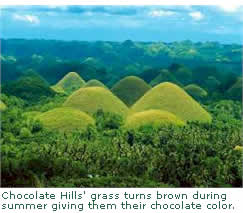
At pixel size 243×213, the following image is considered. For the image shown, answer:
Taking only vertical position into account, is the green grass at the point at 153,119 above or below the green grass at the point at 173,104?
below

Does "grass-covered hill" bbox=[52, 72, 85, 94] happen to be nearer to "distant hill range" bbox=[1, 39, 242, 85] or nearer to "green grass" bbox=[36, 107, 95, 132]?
"distant hill range" bbox=[1, 39, 242, 85]

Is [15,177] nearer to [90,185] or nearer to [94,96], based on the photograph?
[90,185]

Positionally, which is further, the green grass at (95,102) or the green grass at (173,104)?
Result: the green grass at (95,102)

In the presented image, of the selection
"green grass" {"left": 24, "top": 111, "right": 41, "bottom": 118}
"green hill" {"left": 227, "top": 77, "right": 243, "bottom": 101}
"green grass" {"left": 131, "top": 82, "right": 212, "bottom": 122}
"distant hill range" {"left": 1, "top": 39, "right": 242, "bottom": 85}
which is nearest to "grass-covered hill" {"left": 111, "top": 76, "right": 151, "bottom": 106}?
"green grass" {"left": 131, "top": 82, "right": 212, "bottom": 122}

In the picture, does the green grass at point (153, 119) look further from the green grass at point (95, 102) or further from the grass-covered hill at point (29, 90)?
the grass-covered hill at point (29, 90)

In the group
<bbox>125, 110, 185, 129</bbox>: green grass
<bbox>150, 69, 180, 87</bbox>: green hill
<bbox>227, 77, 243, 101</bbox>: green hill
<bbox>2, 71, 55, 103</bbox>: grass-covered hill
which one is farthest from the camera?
<bbox>150, 69, 180, 87</bbox>: green hill

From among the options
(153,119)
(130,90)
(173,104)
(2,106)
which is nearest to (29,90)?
(130,90)

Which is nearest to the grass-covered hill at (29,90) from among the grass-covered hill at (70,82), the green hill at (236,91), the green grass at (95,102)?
the grass-covered hill at (70,82)
